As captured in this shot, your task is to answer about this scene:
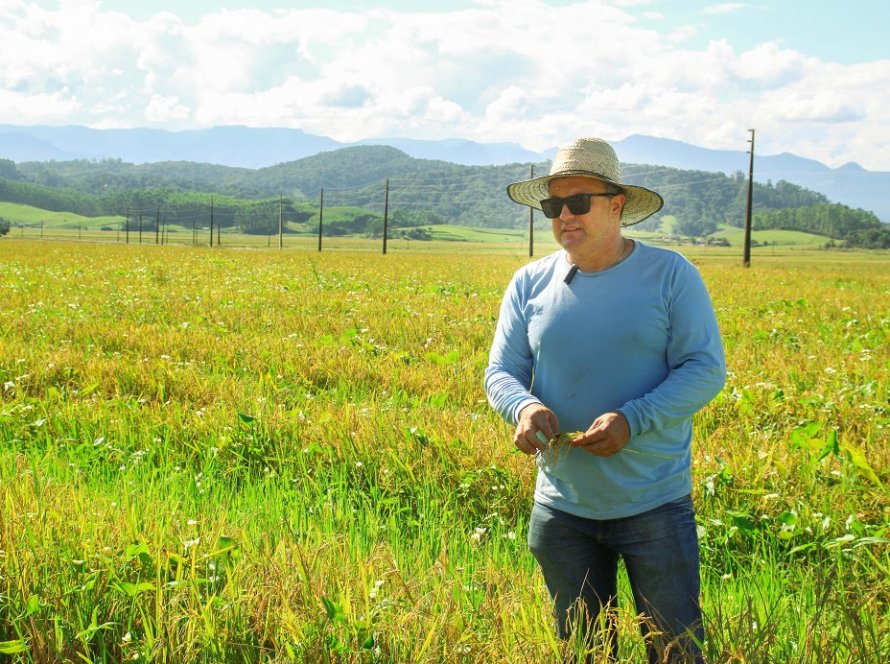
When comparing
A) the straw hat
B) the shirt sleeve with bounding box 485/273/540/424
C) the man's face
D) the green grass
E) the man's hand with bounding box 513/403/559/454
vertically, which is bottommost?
the man's hand with bounding box 513/403/559/454

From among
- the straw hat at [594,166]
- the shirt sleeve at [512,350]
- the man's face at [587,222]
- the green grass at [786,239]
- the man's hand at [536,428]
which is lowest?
the man's hand at [536,428]

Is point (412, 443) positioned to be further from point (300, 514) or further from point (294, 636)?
point (294, 636)

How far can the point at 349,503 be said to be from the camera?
448 centimetres

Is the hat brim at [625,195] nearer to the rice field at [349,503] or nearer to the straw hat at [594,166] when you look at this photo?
the straw hat at [594,166]

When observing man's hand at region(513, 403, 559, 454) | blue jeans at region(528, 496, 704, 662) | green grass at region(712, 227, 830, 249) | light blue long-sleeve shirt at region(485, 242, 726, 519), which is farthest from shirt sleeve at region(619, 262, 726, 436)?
green grass at region(712, 227, 830, 249)

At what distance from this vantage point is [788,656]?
289cm

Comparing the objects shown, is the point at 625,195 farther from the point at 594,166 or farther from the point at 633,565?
the point at 633,565

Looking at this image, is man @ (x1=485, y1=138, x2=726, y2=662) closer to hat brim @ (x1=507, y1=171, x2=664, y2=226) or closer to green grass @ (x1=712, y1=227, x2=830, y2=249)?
hat brim @ (x1=507, y1=171, x2=664, y2=226)

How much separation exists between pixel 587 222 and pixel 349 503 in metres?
2.18

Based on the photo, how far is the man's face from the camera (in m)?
3.19

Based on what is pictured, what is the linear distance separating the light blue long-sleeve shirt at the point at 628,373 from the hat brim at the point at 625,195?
26 centimetres

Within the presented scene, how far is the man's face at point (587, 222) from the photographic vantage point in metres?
3.19

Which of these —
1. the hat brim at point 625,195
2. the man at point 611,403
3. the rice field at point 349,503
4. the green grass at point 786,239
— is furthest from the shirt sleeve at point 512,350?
the green grass at point 786,239

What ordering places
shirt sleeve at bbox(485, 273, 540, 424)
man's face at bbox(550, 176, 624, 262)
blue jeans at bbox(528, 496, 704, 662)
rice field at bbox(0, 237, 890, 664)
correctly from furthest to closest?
shirt sleeve at bbox(485, 273, 540, 424), man's face at bbox(550, 176, 624, 262), blue jeans at bbox(528, 496, 704, 662), rice field at bbox(0, 237, 890, 664)
